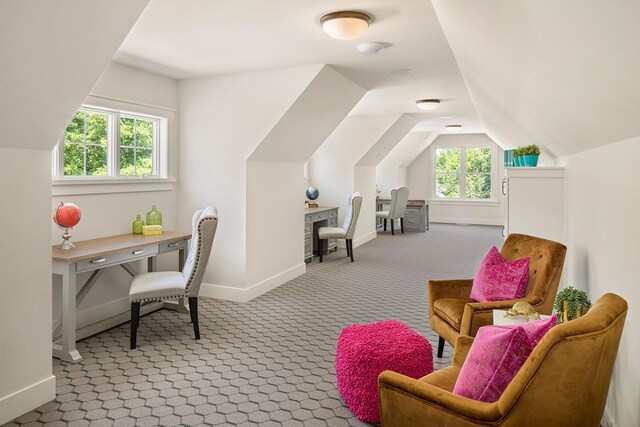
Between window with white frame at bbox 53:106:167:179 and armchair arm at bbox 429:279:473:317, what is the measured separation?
10.1 ft

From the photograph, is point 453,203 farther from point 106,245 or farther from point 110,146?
point 106,245

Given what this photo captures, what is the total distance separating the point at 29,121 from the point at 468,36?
253cm

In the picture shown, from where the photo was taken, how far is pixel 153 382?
301 centimetres

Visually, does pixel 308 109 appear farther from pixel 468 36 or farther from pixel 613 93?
pixel 613 93

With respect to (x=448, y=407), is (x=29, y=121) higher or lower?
higher

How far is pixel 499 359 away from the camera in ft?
5.11

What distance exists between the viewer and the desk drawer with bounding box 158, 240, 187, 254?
4.15m

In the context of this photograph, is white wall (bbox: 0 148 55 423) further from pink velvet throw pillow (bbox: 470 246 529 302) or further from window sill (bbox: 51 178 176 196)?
pink velvet throw pillow (bbox: 470 246 529 302)

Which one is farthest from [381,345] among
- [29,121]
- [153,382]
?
[29,121]

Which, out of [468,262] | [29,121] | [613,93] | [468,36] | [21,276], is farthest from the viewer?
[468,262]

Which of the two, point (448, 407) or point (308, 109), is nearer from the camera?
point (448, 407)

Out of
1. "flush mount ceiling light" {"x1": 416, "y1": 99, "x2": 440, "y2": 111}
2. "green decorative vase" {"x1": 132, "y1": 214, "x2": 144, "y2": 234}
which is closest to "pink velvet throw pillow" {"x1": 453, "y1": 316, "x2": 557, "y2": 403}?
"green decorative vase" {"x1": 132, "y1": 214, "x2": 144, "y2": 234}

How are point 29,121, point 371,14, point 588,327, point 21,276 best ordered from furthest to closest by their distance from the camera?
point 371,14
point 21,276
point 29,121
point 588,327

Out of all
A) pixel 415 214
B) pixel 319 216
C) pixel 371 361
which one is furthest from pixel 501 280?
pixel 415 214
